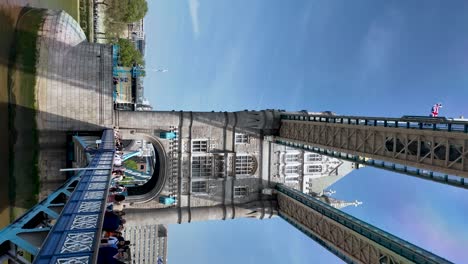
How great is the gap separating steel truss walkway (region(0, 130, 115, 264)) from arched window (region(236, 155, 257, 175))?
31.8 m

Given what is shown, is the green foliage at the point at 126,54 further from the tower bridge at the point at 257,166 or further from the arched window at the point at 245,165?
the arched window at the point at 245,165

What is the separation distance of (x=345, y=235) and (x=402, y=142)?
10.3 meters

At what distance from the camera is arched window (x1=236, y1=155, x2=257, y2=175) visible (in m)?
52.8

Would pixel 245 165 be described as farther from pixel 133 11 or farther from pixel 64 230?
pixel 133 11

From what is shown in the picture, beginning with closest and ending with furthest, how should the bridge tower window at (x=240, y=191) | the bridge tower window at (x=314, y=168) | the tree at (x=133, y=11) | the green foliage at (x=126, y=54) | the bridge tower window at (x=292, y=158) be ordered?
the bridge tower window at (x=240, y=191)
the bridge tower window at (x=292, y=158)
the bridge tower window at (x=314, y=168)
the tree at (x=133, y=11)
the green foliage at (x=126, y=54)

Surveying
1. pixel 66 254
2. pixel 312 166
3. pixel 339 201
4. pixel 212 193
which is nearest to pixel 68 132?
pixel 212 193

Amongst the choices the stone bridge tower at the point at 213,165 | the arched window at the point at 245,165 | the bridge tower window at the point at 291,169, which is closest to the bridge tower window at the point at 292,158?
the stone bridge tower at the point at 213,165

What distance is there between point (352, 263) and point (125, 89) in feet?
206

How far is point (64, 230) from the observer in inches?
559

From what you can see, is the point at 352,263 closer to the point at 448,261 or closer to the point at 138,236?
the point at 448,261

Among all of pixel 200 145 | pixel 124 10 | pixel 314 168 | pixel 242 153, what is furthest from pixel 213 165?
pixel 124 10

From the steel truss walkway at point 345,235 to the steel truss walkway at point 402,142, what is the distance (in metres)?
5.05

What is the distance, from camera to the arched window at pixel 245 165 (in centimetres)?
5281

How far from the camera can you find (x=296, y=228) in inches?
1859
